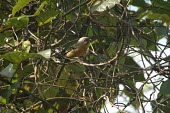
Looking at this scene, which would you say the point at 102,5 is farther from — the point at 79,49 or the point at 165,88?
the point at 165,88

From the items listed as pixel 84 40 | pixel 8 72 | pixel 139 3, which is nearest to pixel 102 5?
pixel 84 40

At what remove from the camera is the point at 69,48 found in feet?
4.53

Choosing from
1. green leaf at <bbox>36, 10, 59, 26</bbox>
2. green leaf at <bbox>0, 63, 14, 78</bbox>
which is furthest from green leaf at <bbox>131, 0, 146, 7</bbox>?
green leaf at <bbox>0, 63, 14, 78</bbox>

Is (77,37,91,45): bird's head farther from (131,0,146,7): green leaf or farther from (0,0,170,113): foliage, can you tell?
(131,0,146,7): green leaf

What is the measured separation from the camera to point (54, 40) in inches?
59.2

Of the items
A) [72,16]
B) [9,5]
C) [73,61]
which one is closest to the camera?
[73,61]

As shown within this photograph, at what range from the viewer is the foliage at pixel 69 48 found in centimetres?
130

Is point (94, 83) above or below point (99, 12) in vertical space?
below

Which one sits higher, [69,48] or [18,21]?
[18,21]

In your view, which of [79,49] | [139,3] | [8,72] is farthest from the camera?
[139,3]

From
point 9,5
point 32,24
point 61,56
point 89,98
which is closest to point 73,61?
point 61,56

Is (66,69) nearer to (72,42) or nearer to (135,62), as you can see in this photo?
(72,42)

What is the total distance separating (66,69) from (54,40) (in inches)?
4.3

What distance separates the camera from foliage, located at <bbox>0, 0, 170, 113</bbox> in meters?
1.30
